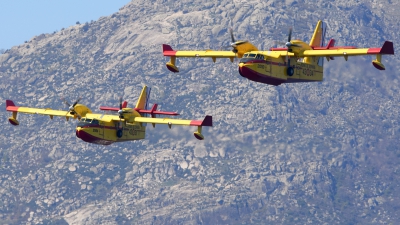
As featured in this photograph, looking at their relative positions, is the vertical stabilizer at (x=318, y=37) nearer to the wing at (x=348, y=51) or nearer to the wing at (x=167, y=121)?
the wing at (x=348, y=51)

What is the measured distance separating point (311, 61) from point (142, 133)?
3063 centimetres

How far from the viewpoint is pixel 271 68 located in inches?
6752

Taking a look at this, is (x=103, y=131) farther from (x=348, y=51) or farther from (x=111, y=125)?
(x=348, y=51)

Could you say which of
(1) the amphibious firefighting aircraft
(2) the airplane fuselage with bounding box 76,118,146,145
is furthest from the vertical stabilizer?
(2) the airplane fuselage with bounding box 76,118,146,145

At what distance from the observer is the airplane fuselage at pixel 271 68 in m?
170

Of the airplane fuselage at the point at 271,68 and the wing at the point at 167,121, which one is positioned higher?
the airplane fuselage at the point at 271,68

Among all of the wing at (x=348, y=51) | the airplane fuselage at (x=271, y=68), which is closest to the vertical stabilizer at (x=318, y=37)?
the airplane fuselage at (x=271, y=68)

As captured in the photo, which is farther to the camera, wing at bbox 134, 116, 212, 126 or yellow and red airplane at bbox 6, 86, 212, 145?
yellow and red airplane at bbox 6, 86, 212, 145

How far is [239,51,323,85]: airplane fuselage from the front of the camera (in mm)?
170125

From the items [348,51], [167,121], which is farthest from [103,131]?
[348,51]

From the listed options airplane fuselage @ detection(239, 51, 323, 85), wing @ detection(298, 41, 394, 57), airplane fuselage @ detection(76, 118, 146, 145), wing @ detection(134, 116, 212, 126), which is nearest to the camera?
wing @ detection(298, 41, 394, 57)

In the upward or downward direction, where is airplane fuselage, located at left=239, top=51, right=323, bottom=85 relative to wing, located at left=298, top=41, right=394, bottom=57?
downward

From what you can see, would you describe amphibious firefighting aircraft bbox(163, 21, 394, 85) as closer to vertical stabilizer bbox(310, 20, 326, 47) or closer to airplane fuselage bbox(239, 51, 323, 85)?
airplane fuselage bbox(239, 51, 323, 85)

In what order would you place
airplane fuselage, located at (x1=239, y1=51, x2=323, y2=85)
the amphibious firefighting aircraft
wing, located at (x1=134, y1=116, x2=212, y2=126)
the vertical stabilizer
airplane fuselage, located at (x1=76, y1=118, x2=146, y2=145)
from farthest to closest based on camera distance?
airplane fuselage, located at (x1=76, y1=118, x2=146, y2=145), the vertical stabilizer, wing, located at (x1=134, y1=116, x2=212, y2=126), airplane fuselage, located at (x1=239, y1=51, x2=323, y2=85), the amphibious firefighting aircraft
